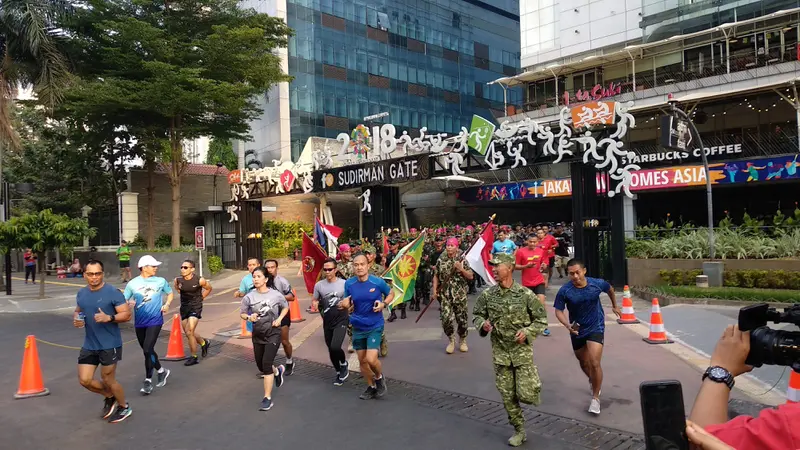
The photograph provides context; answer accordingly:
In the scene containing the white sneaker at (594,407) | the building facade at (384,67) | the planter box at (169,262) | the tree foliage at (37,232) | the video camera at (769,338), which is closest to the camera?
the video camera at (769,338)

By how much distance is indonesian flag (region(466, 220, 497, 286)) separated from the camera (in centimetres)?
835

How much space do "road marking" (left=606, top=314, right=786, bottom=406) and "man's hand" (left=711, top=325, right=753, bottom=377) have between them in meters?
4.92

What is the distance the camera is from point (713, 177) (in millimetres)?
25672

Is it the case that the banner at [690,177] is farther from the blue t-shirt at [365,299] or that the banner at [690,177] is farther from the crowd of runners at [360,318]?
the blue t-shirt at [365,299]

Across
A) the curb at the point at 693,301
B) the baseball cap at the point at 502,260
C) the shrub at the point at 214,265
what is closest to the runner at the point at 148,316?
the baseball cap at the point at 502,260

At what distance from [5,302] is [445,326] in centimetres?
1675

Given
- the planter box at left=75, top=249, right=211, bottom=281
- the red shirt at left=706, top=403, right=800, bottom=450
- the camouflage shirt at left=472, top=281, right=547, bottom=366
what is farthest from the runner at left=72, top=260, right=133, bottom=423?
the planter box at left=75, top=249, right=211, bottom=281

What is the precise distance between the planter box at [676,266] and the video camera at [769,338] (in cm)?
1327

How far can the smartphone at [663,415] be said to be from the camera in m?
1.67

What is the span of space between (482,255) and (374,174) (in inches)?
441

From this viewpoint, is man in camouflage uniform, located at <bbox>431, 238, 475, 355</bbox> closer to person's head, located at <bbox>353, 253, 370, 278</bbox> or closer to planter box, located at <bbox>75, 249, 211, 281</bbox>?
person's head, located at <bbox>353, 253, 370, 278</bbox>

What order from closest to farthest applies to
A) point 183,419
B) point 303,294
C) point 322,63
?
point 183,419 → point 303,294 → point 322,63

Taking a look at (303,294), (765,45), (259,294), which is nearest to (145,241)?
(303,294)

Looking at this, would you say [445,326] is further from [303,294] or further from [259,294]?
[303,294]
